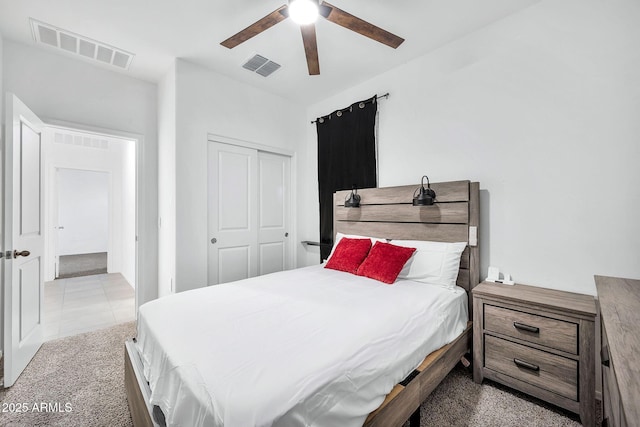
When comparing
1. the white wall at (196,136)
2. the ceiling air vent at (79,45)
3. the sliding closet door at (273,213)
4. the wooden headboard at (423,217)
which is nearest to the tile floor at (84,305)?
the white wall at (196,136)

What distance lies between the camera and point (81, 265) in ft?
20.0

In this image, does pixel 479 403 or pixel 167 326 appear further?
pixel 479 403

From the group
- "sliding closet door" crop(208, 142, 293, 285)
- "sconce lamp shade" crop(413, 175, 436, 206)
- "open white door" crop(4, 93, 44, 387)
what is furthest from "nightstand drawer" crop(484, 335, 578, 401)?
"open white door" crop(4, 93, 44, 387)

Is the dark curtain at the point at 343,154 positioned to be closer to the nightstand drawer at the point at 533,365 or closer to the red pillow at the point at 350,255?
the red pillow at the point at 350,255

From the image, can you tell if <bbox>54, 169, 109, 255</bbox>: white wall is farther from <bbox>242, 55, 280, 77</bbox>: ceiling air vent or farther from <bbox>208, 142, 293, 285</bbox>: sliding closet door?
<bbox>242, 55, 280, 77</bbox>: ceiling air vent

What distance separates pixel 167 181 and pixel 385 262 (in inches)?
98.2

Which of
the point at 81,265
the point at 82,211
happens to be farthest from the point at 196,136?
the point at 82,211

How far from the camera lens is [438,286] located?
7.02 ft

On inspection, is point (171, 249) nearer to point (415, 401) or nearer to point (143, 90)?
point (143, 90)

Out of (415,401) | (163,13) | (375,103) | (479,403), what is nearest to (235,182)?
(163,13)

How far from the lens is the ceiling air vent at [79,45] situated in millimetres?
2357

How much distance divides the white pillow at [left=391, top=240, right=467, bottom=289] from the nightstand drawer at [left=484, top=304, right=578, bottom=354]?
338 mm

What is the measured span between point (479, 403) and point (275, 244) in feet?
8.99

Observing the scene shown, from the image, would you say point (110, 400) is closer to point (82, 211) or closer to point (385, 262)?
point (385, 262)
